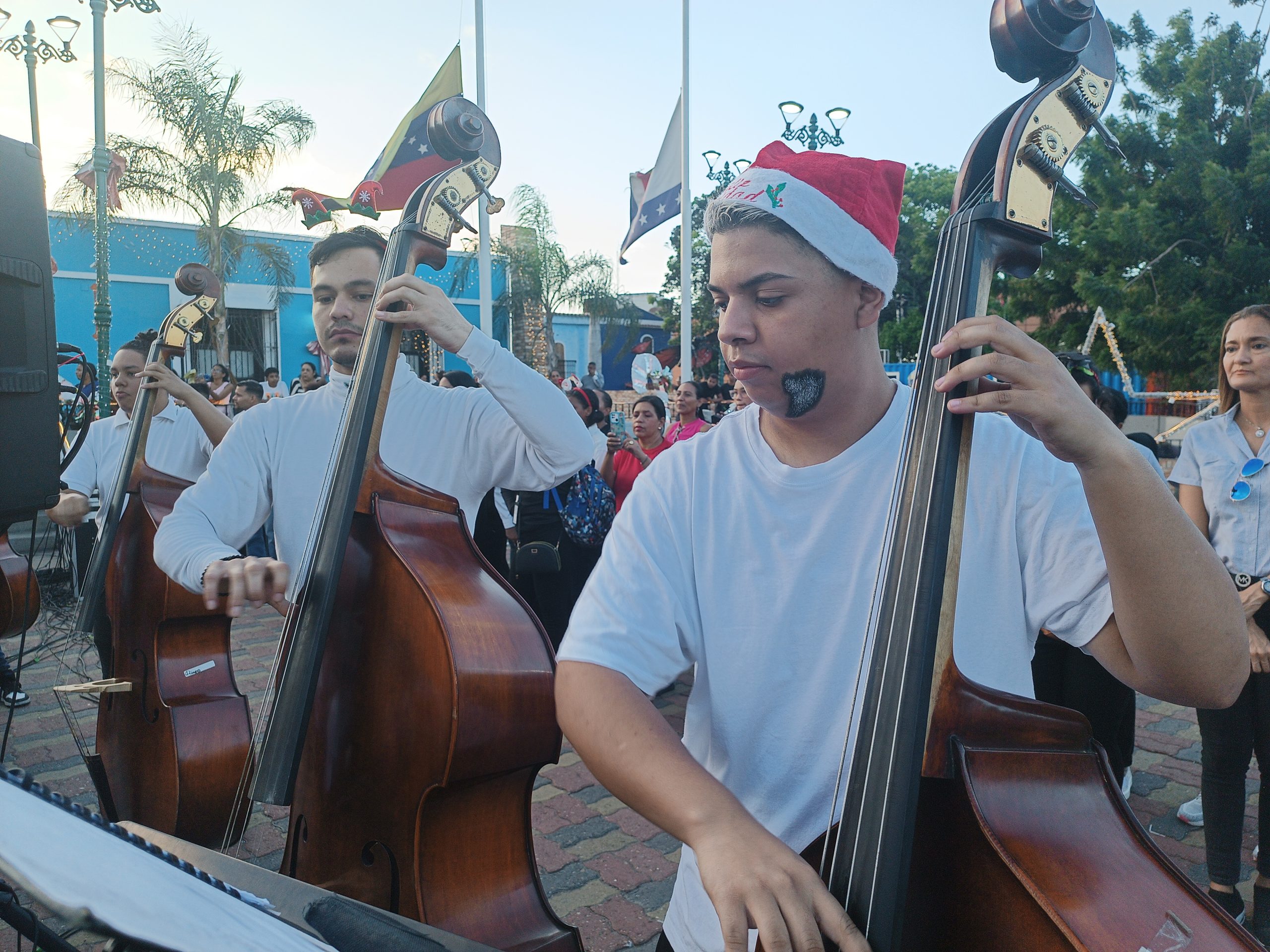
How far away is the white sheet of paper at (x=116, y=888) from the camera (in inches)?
20.8

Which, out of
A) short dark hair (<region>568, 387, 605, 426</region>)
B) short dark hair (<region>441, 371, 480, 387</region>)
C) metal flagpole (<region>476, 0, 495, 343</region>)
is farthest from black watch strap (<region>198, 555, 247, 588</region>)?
metal flagpole (<region>476, 0, 495, 343</region>)

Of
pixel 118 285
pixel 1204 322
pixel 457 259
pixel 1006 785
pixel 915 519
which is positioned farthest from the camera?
pixel 457 259

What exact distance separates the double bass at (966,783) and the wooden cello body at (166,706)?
261 centimetres

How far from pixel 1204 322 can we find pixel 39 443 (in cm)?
2011

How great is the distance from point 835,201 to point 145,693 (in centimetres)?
297

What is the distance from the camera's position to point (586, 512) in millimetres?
5004

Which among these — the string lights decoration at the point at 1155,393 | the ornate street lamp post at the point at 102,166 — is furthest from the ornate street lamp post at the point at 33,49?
the string lights decoration at the point at 1155,393

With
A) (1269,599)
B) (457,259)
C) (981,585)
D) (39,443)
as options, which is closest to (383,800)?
(39,443)

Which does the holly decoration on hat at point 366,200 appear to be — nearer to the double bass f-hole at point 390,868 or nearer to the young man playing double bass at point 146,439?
the young man playing double bass at point 146,439

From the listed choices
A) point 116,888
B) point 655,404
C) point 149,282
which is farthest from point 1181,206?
point 149,282

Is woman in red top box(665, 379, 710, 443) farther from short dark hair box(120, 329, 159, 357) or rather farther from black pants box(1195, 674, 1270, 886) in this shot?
black pants box(1195, 674, 1270, 886)

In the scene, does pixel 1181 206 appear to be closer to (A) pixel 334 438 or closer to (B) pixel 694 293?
(B) pixel 694 293

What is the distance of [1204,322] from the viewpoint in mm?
17156

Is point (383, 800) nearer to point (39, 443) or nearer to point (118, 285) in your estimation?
point (39, 443)
